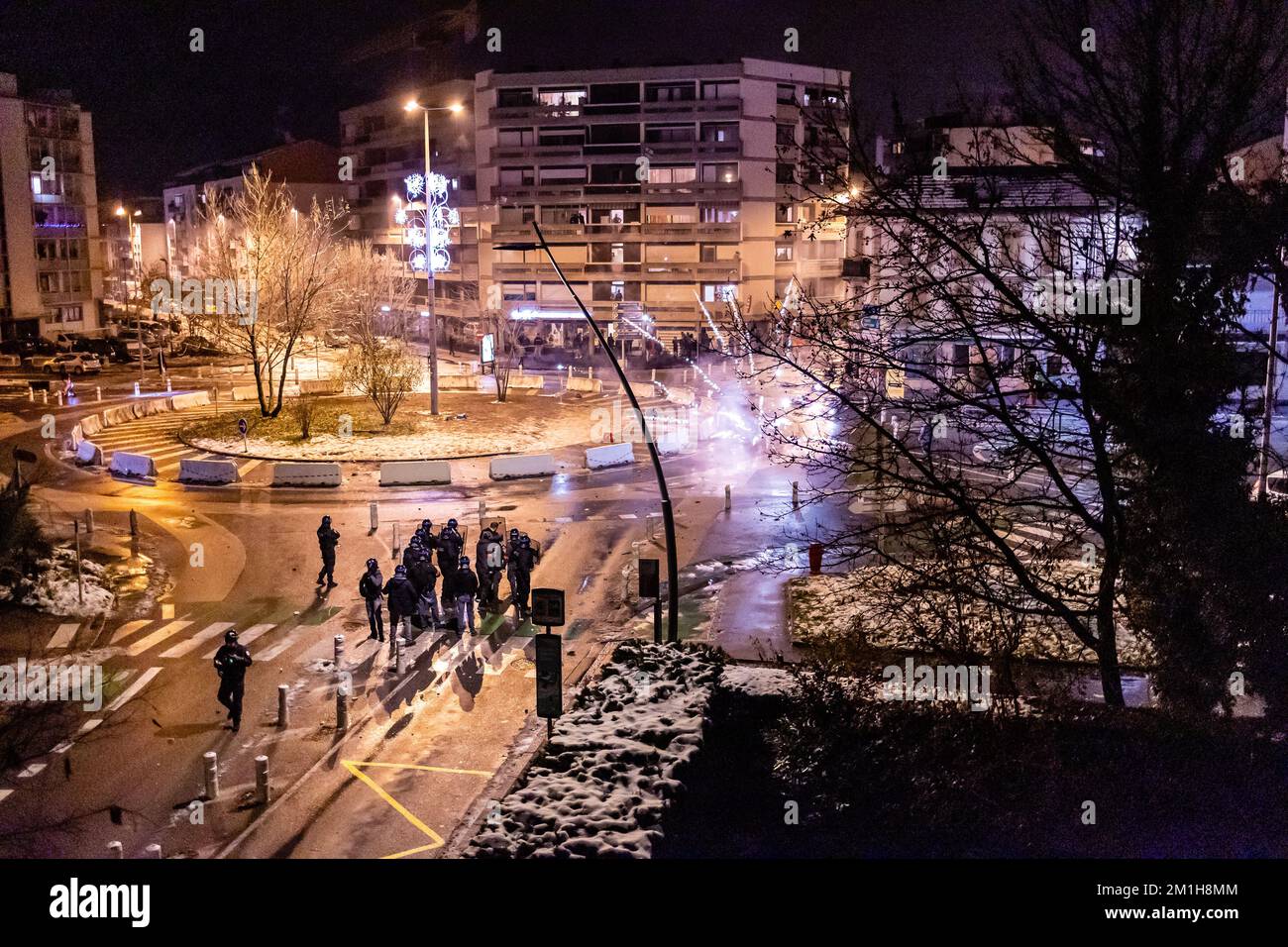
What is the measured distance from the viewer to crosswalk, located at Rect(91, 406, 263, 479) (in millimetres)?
32469

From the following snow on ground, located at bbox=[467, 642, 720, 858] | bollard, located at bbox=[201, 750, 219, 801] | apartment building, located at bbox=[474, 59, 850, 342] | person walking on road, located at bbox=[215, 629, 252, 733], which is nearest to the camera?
snow on ground, located at bbox=[467, 642, 720, 858]

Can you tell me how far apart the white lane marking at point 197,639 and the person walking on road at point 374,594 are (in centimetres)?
251

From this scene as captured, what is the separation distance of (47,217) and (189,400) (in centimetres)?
4098

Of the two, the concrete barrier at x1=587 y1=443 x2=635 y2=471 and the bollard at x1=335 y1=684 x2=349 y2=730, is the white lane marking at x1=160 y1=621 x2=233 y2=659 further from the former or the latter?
the concrete barrier at x1=587 y1=443 x2=635 y2=471

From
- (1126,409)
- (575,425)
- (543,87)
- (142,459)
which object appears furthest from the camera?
(543,87)

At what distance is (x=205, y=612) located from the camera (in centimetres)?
1842

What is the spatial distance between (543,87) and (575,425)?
43510mm

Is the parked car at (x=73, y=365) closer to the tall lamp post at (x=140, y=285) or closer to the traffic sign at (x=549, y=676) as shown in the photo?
Answer: the tall lamp post at (x=140, y=285)

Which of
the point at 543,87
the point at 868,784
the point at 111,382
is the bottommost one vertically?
the point at 868,784

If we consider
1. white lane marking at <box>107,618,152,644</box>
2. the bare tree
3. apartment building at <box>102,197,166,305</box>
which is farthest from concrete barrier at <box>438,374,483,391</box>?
apartment building at <box>102,197,166,305</box>

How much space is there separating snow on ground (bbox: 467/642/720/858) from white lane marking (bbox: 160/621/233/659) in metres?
7.23
